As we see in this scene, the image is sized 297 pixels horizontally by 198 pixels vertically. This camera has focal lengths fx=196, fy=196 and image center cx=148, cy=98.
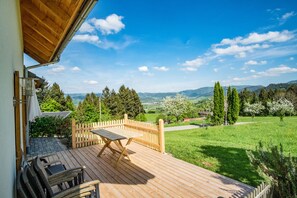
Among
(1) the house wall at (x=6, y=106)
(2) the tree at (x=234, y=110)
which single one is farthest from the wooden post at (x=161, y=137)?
(2) the tree at (x=234, y=110)

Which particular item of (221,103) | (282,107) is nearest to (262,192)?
(221,103)

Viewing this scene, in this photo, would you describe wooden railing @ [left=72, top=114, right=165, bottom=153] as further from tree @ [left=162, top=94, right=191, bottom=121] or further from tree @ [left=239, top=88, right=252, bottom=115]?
tree @ [left=239, top=88, right=252, bottom=115]

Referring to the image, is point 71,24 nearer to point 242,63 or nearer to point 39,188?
point 39,188

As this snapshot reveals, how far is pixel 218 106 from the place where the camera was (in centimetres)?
2419

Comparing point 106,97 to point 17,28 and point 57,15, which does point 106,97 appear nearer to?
point 17,28

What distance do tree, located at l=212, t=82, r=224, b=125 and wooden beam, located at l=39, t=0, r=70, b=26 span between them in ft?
75.8

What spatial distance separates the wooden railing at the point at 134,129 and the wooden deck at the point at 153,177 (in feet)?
1.72

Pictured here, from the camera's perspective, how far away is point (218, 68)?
47781 millimetres

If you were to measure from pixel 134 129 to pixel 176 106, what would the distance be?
26.8 m

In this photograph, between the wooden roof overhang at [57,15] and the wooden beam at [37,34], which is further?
the wooden beam at [37,34]

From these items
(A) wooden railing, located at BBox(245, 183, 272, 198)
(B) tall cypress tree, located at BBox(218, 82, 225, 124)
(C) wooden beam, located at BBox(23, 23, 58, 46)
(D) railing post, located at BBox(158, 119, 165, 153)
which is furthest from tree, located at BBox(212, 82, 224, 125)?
(A) wooden railing, located at BBox(245, 183, 272, 198)

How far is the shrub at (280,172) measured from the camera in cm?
263

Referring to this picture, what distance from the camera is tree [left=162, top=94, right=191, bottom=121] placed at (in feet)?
111

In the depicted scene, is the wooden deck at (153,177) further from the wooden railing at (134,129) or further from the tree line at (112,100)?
the tree line at (112,100)
